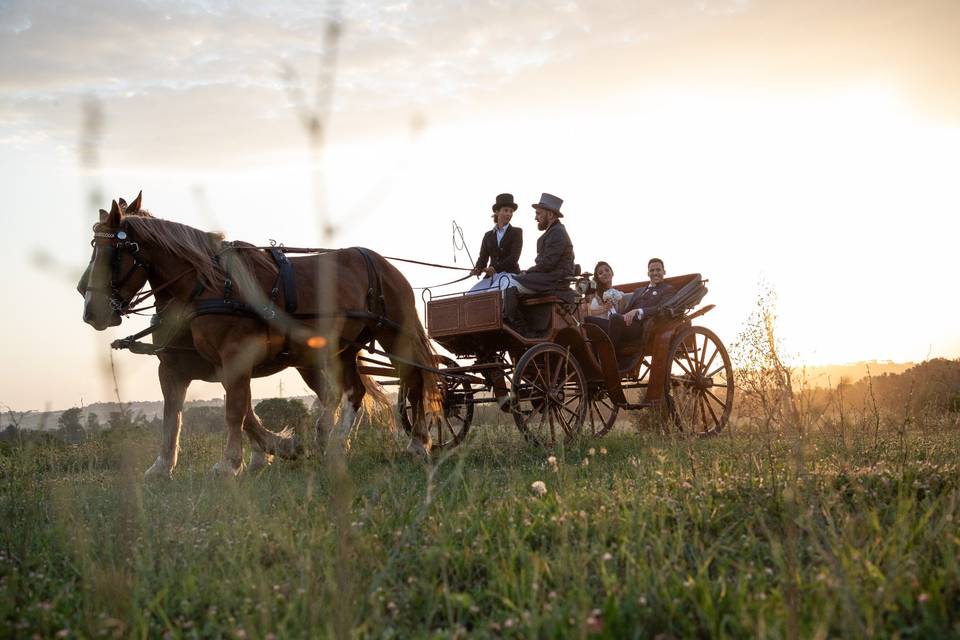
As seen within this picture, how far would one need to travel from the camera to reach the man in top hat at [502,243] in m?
8.70

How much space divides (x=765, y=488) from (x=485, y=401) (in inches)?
148

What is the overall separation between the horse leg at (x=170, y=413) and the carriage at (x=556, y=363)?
1805 millimetres

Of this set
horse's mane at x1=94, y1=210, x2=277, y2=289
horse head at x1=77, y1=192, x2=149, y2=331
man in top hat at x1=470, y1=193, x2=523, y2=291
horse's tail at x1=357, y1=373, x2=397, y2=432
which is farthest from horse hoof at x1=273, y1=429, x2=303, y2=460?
man in top hat at x1=470, y1=193, x2=523, y2=291

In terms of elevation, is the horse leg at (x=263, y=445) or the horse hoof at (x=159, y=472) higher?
the horse leg at (x=263, y=445)

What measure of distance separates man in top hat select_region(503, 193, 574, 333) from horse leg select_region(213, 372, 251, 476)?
8.11ft

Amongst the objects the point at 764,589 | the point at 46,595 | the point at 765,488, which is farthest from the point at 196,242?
the point at 764,589

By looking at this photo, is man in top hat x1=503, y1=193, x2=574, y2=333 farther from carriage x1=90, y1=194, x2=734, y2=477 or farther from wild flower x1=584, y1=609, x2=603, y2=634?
wild flower x1=584, y1=609, x2=603, y2=634

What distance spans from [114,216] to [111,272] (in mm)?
450

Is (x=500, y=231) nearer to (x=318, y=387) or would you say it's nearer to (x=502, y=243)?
(x=502, y=243)

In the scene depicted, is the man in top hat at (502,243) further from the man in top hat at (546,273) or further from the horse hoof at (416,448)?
the horse hoof at (416,448)

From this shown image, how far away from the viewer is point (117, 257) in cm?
676

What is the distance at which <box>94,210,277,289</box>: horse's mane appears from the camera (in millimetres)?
6922

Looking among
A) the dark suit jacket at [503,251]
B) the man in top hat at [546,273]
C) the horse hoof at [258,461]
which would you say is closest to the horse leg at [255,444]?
the horse hoof at [258,461]

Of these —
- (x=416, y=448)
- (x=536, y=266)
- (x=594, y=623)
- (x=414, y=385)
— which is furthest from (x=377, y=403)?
Answer: (x=594, y=623)
